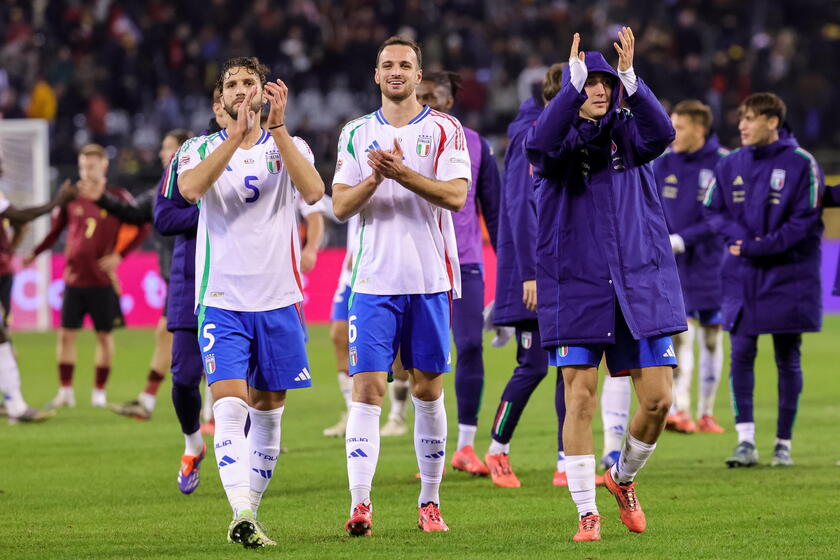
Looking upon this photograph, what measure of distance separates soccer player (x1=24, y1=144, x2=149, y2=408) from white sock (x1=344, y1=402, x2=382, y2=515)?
6900 millimetres

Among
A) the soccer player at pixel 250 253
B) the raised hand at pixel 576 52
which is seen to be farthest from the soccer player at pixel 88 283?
the raised hand at pixel 576 52

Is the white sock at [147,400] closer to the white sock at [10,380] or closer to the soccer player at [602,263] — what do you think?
the white sock at [10,380]

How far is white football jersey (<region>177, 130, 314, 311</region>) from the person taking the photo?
6285 mm

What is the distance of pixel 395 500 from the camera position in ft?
24.9

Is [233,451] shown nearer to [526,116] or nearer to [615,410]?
[526,116]

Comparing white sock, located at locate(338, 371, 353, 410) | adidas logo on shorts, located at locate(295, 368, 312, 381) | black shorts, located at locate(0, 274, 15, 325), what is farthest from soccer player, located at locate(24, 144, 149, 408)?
adidas logo on shorts, located at locate(295, 368, 312, 381)

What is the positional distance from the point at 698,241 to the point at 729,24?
17867mm

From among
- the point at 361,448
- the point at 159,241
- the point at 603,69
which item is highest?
the point at 603,69

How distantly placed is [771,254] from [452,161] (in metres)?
3.32

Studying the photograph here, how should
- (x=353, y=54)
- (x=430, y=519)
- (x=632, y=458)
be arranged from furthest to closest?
(x=353, y=54), (x=430, y=519), (x=632, y=458)

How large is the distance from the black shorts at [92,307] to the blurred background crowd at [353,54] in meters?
10.4

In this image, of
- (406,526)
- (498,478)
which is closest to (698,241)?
(498,478)

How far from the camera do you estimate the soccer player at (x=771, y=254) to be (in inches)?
346

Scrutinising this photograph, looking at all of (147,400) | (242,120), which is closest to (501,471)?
(242,120)
